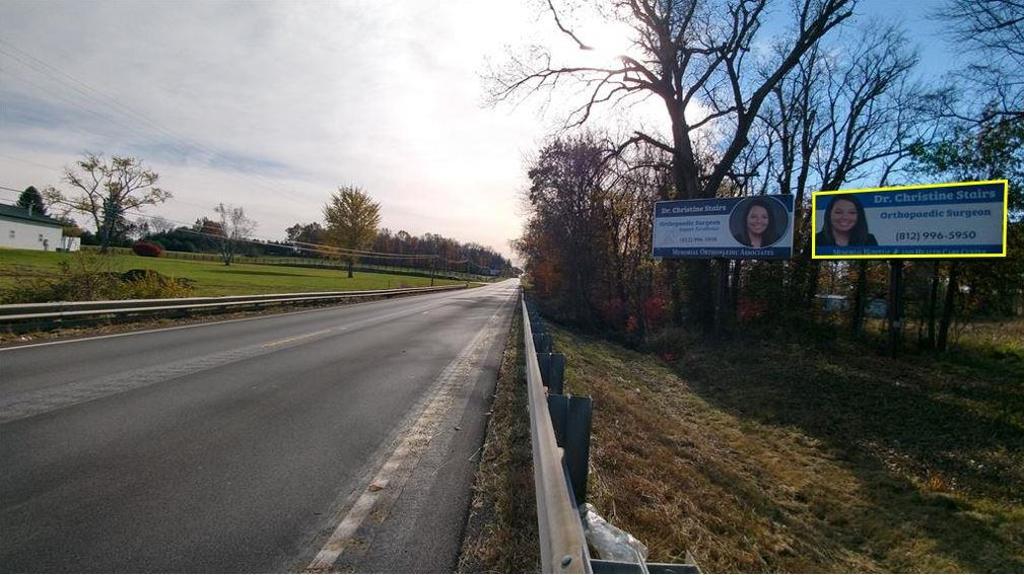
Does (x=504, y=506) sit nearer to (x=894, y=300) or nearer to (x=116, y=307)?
(x=116, y=307)

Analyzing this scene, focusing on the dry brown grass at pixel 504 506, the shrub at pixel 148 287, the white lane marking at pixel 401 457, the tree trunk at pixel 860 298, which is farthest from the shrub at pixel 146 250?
the dry brown grass at pixel 504 506

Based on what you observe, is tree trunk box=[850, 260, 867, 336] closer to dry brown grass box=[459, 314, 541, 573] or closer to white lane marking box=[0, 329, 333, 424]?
dry brown grass box=[459, 314, 541, 573]

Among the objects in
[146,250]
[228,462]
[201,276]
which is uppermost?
[146,250]

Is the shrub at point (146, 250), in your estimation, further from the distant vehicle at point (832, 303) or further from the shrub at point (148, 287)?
the distant vehicle at point (832, 303)

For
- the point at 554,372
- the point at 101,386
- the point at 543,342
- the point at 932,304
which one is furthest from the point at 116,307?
the point at 932,304

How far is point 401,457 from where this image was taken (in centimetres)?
460

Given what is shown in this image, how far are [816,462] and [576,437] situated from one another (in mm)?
5733

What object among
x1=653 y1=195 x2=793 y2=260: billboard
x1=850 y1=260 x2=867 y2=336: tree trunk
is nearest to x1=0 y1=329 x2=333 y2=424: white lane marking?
x1=653 y1=195 x2=793 y2=260: billboard

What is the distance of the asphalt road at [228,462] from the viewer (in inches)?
113

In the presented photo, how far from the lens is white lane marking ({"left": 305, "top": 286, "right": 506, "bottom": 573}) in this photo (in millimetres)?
2947

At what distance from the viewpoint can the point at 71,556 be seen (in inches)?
105

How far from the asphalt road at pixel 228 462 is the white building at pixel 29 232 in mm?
61298

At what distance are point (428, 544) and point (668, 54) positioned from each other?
63.1 ft

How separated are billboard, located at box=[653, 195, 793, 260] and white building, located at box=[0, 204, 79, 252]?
61.0 m
